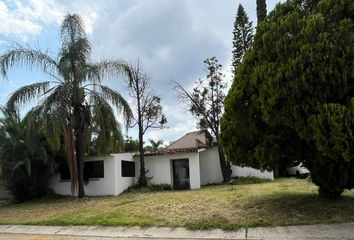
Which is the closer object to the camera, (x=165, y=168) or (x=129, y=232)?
(x=129, y=232)

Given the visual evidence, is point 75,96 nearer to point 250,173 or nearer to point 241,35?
point 250,173

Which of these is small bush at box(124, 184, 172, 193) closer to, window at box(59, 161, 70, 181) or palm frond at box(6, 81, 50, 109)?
window at box(59, 161, 70, 181)

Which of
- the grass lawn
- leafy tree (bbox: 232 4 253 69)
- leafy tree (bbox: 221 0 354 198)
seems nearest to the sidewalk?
the grass lawn

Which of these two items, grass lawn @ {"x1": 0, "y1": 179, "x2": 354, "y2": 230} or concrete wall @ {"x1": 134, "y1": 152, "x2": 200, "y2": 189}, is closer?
grass lawn @ {"x1": 0, "y1": 179, "x2": 354, "y2": 230}

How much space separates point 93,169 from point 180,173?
17.6 feet

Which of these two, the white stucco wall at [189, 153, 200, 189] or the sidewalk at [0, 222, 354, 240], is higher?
the white stucco wall at [189, 153, 200, 189]

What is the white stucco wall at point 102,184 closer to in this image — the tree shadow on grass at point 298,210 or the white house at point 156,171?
the white house at point 156,171

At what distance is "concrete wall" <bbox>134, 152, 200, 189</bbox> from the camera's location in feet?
74.6

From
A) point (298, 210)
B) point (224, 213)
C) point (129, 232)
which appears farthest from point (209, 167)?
point (129, 232)

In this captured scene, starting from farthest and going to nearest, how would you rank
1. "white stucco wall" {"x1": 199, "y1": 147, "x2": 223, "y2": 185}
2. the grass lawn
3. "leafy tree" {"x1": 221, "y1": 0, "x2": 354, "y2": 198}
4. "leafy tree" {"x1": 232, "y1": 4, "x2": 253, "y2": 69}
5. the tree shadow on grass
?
"leafy tree" {"x1": 232, "y1": 4, "x2": 253, "y2": 69}, "white stucco wall" {"x1": 199, "y1": 147, "x2": 223, "y2": 185}, the grass lawn, the tree shadow on grass, "leafy tree" {"x1": 221, "y1": 0, "x2": 354, "y2": 198}

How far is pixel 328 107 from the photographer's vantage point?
28.0ft

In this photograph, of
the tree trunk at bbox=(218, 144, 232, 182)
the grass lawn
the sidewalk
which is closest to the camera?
the sidewalk

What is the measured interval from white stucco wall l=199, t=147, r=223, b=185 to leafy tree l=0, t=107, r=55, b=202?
10.3 metres

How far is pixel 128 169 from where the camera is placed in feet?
75.6
